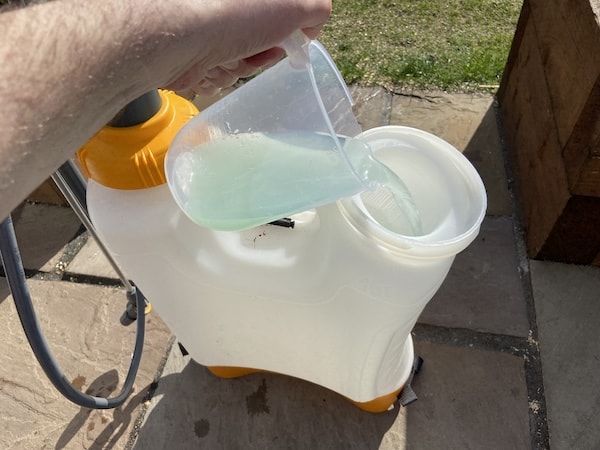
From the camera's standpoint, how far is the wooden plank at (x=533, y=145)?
1282mm

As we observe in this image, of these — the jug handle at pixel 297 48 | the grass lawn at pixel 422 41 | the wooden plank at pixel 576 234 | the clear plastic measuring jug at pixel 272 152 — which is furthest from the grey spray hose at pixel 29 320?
the grass lawn at pixel 422 41

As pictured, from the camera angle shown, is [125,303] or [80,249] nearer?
[125,303]

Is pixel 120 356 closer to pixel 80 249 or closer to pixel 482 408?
pixel 80 249

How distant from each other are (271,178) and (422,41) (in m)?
1.50

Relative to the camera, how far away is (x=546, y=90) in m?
1.34

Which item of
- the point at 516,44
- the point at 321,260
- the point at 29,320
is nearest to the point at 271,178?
the point at 321,260

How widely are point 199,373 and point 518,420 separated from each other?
729 millimetres

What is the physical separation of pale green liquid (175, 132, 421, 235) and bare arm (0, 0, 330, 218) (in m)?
0.19

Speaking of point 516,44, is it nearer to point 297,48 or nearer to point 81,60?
point 297,48

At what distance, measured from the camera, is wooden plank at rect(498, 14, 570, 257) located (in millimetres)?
1282

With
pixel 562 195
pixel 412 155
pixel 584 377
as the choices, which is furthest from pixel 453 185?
pixel 584 377

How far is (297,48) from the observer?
688 mm

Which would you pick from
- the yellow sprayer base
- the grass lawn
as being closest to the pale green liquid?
the yellow sprayer base

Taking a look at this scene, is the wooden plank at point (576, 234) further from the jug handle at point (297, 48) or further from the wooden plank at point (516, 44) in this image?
the jug handle at point (297, 48)
